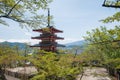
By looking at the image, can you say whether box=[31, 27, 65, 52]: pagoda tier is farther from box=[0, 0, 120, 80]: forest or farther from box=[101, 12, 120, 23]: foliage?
box=[101, 12, 120, 23]: foliage

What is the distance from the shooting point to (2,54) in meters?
13.8

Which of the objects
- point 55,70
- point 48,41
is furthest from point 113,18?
point 48,41

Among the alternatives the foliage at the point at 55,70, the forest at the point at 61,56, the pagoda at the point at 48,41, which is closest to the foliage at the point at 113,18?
the forest at the point at 61,56

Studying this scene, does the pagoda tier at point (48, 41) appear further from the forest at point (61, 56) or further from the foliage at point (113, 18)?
the foliage at point (113, 18)

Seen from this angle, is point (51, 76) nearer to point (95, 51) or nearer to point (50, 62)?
point (50, 62)

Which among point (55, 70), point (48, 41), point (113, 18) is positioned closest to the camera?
point (113, 18)

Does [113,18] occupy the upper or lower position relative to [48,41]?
upper

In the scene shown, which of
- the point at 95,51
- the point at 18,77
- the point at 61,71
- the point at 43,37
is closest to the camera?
the point at 61,71

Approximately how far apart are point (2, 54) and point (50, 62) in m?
12.1

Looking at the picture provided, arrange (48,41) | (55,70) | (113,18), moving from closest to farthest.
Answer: (113,18) < (55,70) < (48,41)

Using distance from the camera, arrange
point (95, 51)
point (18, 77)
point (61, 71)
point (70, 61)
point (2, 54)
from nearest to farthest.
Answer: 1. point (2, 54)
2. point (61, 71)
3. point (70, 61)
4. point (95, 51)
5. point (18, 77)

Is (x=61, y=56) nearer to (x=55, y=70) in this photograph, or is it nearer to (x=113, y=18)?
(x=55, y=70)

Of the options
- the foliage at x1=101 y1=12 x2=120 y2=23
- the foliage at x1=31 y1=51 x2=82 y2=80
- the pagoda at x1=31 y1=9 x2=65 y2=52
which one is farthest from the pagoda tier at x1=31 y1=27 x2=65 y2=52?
the foliage at x1=101 y1=12 x2=120 y2=23

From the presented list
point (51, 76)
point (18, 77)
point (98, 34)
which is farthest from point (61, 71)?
point (18, 77)
